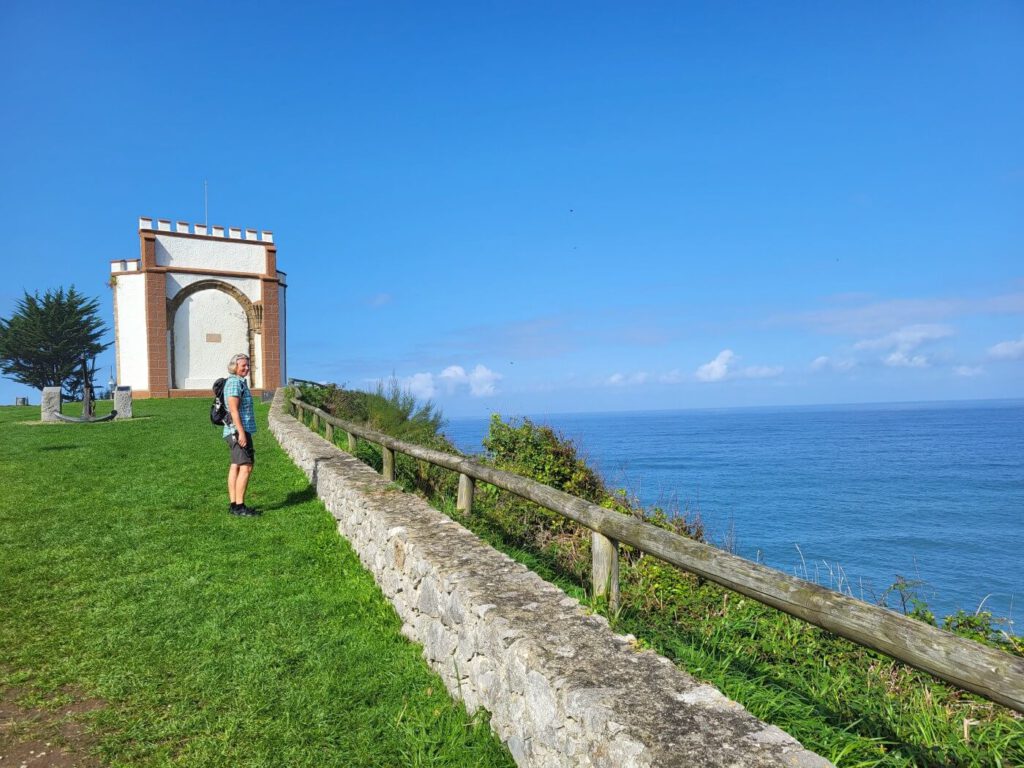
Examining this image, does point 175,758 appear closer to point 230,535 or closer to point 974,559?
point 230,535

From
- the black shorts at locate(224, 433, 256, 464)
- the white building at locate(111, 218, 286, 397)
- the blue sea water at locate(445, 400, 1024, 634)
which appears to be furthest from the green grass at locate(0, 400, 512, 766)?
the white building at locate(111, 218, 286, 397)

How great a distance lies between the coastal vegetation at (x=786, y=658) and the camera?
8.63 ft

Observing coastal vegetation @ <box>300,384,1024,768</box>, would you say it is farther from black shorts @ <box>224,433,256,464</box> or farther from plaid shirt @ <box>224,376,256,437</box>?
plaid shirt @ <box>224,376,256,437</box>

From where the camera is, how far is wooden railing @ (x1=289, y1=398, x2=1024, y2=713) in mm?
1604

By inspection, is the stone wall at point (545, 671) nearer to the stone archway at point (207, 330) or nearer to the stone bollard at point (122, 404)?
the stone bollard at point (122, 404)

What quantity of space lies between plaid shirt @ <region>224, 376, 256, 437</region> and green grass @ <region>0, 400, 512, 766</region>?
109 centimetres

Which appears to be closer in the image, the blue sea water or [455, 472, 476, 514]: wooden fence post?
[455, 472, 476, 514]: wooden fence post

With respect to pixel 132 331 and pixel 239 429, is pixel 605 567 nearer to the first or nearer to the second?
pixel 239 429

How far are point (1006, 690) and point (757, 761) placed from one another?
0.67 meters

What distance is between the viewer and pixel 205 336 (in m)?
31.2

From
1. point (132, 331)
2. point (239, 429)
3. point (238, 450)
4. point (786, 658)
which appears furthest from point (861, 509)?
point (132, 331)

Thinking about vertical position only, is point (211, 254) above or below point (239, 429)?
above

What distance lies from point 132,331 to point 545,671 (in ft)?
111

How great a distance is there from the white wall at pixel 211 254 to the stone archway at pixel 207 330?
1064mm
